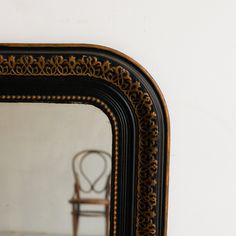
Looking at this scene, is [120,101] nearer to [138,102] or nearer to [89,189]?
[138,102]

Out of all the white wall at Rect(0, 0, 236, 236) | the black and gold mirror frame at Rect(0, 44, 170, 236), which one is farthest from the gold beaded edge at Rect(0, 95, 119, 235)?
the white wall at Rect(0, 0, 236, 236)

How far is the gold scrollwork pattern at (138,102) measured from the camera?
69 centimetres

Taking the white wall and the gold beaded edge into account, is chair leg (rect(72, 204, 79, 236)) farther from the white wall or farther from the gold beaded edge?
the white wall

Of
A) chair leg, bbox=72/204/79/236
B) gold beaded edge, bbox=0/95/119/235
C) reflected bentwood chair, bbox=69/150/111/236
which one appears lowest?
chair leg, bbox=72/204/79/236

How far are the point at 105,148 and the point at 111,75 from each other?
0.14m

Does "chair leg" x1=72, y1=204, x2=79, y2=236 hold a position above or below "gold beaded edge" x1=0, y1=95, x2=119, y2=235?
below

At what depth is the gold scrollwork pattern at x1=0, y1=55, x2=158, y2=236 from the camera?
2.25 ft

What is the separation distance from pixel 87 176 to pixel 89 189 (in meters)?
0.02

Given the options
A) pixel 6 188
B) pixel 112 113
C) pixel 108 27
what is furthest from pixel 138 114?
pixel 6 188

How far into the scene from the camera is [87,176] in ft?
2.32

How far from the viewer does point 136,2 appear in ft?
2.31

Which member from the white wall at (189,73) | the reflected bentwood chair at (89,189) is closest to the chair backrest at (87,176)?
the reflected bentwood chair at (89,189)

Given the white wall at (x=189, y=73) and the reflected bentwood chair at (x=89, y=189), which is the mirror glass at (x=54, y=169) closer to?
the reflected bentwood chair at (x=89, y=189)

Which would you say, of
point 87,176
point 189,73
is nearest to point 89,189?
point 87,176
